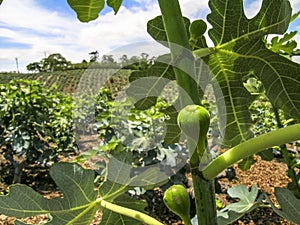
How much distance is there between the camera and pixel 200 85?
748mm

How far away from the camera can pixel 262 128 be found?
231 inches

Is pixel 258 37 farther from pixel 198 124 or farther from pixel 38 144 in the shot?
pixel 38 144

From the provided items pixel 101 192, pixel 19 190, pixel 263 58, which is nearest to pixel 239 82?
pixel 263 58

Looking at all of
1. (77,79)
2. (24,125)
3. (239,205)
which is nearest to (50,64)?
(77,79)

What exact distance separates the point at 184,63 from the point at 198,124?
0.35ft

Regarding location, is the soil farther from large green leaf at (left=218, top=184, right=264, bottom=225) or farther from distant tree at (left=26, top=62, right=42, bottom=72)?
distant tree at (left=26, top=62, right=42, bottom=72)

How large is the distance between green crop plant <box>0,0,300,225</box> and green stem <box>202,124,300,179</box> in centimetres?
3

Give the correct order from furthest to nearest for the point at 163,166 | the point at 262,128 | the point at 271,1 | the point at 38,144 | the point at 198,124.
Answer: the point at 262,128, the point at 38,144, the point at 163,166, the point at 271,1, the point at 198,124

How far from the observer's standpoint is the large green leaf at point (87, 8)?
0.70 meters

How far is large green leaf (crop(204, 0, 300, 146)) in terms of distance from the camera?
2.09 feet

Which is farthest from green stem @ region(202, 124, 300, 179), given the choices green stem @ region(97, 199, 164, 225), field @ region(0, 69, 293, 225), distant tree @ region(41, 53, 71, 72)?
distant tree @ region(41, 53, 71, 72)

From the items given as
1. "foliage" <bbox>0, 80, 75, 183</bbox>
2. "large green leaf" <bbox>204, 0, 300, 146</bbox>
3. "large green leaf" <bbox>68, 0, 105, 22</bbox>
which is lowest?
"large green leaf" <bbox>204, 0, 300, 146</bbox>

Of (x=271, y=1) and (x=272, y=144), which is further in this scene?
(x=271, y=1)

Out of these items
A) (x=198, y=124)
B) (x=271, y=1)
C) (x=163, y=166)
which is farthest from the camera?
(x=163, y=166)
